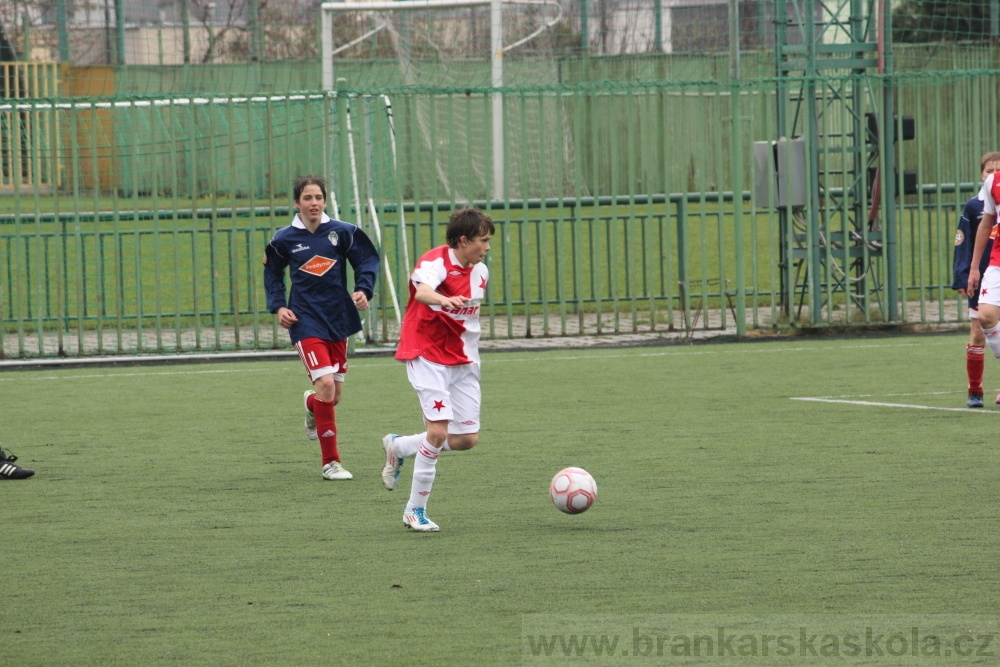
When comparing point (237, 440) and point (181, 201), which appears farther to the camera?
point (181, 201)

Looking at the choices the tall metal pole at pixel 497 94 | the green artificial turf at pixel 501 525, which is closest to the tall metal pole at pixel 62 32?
the tall metal pole at pixel 497 94

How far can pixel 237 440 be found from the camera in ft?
31.9

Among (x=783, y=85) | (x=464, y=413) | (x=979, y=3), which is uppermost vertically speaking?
(x=979, y=3)

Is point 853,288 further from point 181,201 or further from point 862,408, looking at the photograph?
point 181,201

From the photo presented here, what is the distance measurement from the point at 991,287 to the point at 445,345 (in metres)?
4.67

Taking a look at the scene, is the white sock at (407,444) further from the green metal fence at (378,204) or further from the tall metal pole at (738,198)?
the tall metal pole at (738,198)

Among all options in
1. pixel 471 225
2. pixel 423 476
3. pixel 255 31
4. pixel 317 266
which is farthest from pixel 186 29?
pixel 423 476

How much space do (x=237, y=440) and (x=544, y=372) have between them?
4002 millimetres

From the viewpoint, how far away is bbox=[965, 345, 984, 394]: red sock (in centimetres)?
1048

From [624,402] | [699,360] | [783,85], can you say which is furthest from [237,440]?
[783,85]

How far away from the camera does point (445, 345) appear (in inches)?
273

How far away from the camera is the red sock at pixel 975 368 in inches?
413

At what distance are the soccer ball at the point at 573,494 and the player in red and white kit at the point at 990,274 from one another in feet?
14.1

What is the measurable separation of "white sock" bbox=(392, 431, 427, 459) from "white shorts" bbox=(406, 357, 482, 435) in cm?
26
